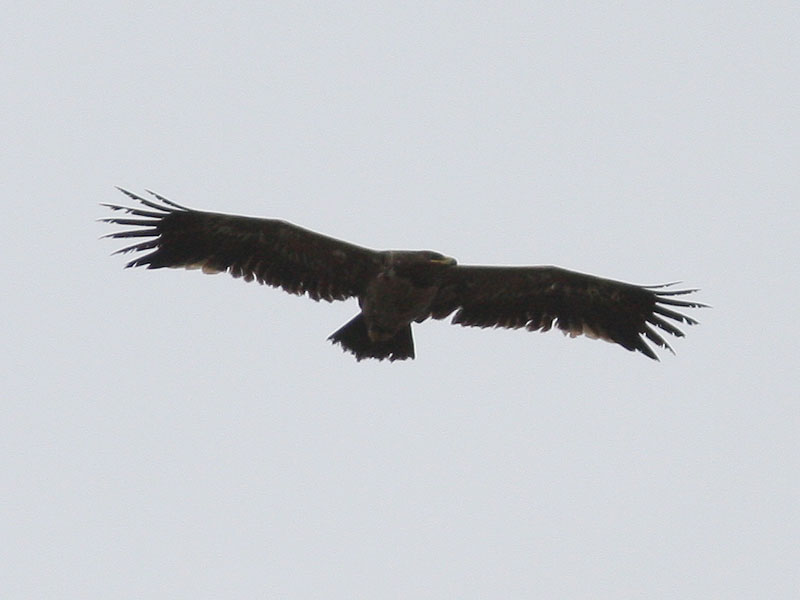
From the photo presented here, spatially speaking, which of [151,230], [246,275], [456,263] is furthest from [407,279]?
[151,230]

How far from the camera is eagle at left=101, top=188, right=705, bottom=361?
13.8m

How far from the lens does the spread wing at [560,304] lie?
47.8 feet

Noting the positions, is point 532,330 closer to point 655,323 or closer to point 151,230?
point 655,323

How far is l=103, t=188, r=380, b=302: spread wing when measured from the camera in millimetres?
13867

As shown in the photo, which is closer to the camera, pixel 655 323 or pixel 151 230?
pixel 151 230

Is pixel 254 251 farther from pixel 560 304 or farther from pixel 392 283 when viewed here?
pixel 560 304

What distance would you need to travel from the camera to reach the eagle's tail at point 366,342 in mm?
14297

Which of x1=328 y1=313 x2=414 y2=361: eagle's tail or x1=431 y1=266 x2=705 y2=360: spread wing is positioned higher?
x1=431 y1=266 x2=705 y2=360: spread wing

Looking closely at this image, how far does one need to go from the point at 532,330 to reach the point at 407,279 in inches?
73.0

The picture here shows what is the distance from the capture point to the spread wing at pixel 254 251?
1387cm

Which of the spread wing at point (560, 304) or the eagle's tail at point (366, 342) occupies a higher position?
the spread wing at point (560, 304)

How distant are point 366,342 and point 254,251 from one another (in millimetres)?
1400

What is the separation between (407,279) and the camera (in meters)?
13.8

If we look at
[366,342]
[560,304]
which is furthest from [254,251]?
[560,304]
